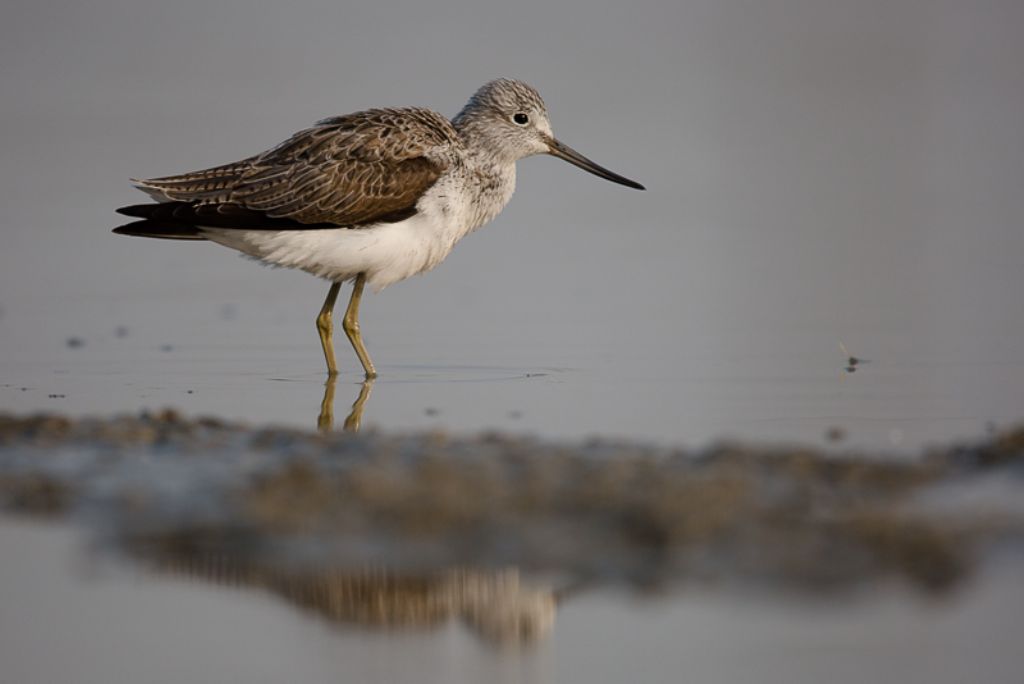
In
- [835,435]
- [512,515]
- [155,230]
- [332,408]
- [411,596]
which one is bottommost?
[411,596]

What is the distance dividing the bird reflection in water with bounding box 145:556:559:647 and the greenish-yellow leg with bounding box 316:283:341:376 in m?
3.53

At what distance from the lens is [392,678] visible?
4.19 m

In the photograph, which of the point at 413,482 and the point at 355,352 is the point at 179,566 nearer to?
the point at 413,482

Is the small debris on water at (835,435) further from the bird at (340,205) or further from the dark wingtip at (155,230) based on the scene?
the dark wingtip at (155,230)

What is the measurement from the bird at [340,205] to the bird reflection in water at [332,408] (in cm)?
17

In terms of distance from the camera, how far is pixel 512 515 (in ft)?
16.6

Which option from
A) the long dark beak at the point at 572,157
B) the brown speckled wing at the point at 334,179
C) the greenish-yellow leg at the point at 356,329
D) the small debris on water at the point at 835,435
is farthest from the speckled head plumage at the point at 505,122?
the small debris on water at the point at 835,435

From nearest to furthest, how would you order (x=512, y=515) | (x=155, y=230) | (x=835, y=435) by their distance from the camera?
1. (x=512, y=515)
2. (x=835, y=435)
3. (x=155, y=230)

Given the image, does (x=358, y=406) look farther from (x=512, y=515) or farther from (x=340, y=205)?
(x=512, y=515)

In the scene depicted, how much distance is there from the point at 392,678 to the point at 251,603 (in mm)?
655

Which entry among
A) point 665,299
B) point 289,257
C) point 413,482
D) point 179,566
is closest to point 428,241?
point 289,257

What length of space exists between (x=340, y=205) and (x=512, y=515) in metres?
3.67

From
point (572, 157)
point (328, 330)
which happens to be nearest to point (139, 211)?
point (328, 330)

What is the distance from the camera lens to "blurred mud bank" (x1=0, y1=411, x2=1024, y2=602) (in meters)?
4.66
